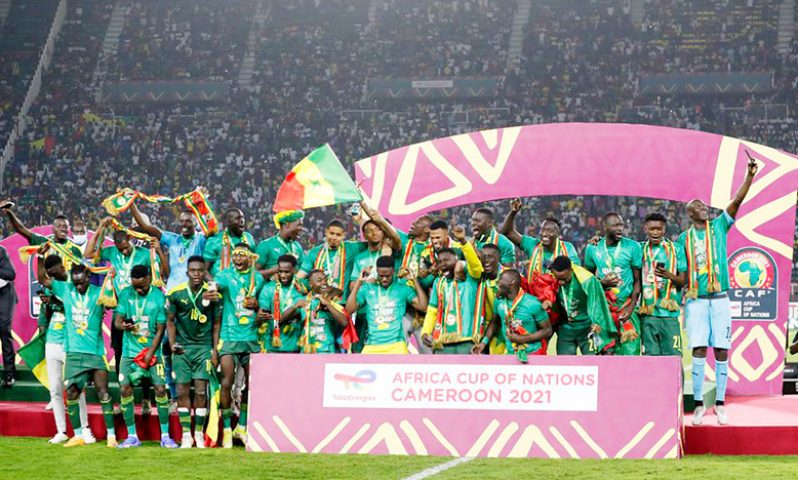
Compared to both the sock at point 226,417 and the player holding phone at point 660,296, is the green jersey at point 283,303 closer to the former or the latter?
the sock at point 226,417

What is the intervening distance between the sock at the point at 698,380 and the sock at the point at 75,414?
17.2ft

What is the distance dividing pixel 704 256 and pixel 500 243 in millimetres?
1708

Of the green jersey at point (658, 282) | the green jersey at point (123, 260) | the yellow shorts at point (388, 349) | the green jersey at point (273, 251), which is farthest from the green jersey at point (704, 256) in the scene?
the green jersey at point (123, 260)

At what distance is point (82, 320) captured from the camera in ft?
34.3

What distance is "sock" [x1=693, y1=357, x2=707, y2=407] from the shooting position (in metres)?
9.74

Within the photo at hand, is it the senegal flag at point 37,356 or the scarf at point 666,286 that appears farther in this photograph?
the senegal flag at point 37,356

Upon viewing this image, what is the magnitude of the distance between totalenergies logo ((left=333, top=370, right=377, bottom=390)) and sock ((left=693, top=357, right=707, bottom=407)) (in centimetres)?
265

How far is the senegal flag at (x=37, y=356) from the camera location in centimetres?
1138

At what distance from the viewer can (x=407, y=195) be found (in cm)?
1266

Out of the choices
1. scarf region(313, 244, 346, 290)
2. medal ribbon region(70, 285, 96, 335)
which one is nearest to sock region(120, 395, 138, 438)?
medal ribbon region(70, 285, 96, 335)

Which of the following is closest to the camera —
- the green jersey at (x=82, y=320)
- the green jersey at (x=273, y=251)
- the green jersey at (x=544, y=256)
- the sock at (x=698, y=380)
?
the sock at (x=698, y=380)

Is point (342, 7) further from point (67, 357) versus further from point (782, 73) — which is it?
point (67, 357)

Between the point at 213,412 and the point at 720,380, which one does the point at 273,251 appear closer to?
the point at 213,412

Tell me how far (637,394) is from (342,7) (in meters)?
32.1
